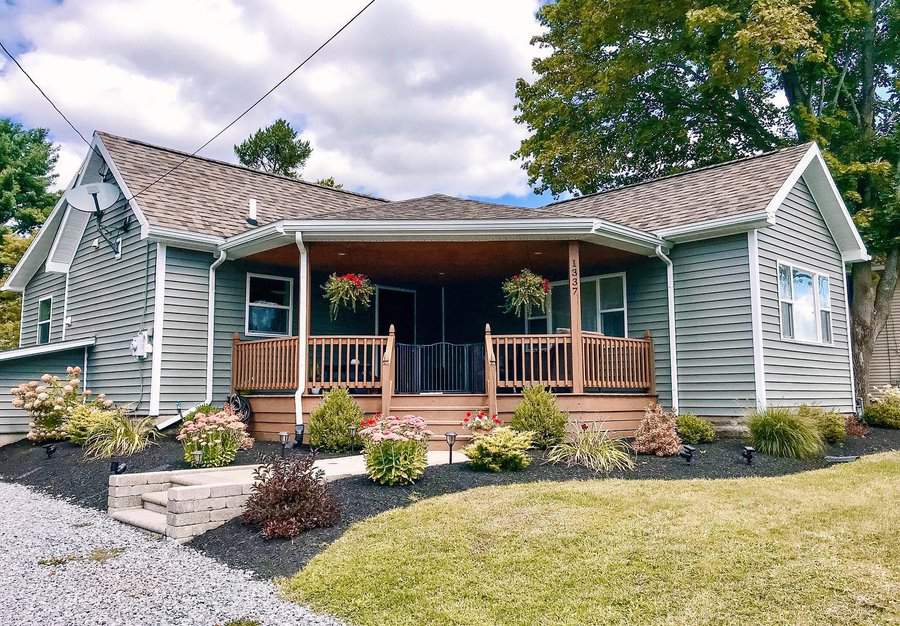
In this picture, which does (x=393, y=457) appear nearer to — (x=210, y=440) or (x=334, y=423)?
(x=334, y=423)

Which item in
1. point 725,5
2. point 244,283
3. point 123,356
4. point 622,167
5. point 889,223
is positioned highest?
point 725,5

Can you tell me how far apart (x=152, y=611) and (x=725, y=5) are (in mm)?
18240

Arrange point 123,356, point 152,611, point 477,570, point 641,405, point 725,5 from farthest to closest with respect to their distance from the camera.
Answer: point 725,5
point 123,356
point 641,405
point 477,570
point 152,611

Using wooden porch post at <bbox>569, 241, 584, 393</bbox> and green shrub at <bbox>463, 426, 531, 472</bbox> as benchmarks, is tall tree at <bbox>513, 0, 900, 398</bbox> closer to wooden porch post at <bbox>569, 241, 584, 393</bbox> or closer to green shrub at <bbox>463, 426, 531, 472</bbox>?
wooden porch post at <bbox>569, 241, 584, 393</bbox>

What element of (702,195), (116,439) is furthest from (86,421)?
(702,195)

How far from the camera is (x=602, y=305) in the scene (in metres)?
12.1

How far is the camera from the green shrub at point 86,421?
377 inches

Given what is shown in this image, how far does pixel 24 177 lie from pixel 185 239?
23108mm

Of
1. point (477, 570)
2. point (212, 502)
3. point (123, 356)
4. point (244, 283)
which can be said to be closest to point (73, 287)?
point (123, 356)

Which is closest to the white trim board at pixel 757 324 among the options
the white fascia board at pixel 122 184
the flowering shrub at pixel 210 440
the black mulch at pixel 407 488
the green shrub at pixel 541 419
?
the black mulch at pixel 407 488

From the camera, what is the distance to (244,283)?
1167cm

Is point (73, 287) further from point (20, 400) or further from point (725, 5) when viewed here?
point (725, 5)

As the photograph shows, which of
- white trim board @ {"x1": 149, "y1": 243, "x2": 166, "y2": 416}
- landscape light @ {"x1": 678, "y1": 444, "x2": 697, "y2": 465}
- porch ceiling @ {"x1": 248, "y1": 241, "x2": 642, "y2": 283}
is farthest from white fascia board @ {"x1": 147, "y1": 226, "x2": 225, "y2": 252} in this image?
landscape light @ {"x1": 678, "y1": 444, "x2": 697, "y2": 465}

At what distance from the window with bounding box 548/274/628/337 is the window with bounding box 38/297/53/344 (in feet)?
36.1
